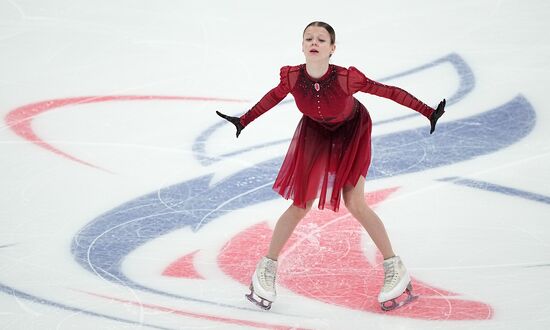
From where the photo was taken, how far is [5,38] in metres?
7.11

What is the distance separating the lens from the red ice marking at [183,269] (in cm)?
419

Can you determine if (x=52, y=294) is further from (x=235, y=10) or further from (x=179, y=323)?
(x=235, y=10)

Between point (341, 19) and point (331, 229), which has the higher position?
point (341, 19)

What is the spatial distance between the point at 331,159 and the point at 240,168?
144 cm

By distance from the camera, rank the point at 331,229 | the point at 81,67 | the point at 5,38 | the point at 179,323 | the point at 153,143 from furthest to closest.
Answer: the point at 5,38
the point at 81,67
the point at 153,143
the point at 331,229
the point at 179,323

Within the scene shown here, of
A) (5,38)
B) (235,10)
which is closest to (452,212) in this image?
(235,10)

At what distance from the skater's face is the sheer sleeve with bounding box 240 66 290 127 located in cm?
14

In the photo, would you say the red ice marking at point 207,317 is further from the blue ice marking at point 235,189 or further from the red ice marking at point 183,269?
the red ice marking at point 183,269

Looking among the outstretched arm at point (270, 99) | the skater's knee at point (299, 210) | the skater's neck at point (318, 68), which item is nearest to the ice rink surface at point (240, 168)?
the skater's knee at point (299, 210)

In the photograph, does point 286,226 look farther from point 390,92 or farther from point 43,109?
point 43,109


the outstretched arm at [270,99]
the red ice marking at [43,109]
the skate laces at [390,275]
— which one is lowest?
the skate laces at [390,275]

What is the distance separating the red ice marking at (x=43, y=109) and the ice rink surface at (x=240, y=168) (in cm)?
2

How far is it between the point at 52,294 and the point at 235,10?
410 cm

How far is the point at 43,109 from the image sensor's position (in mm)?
6047
